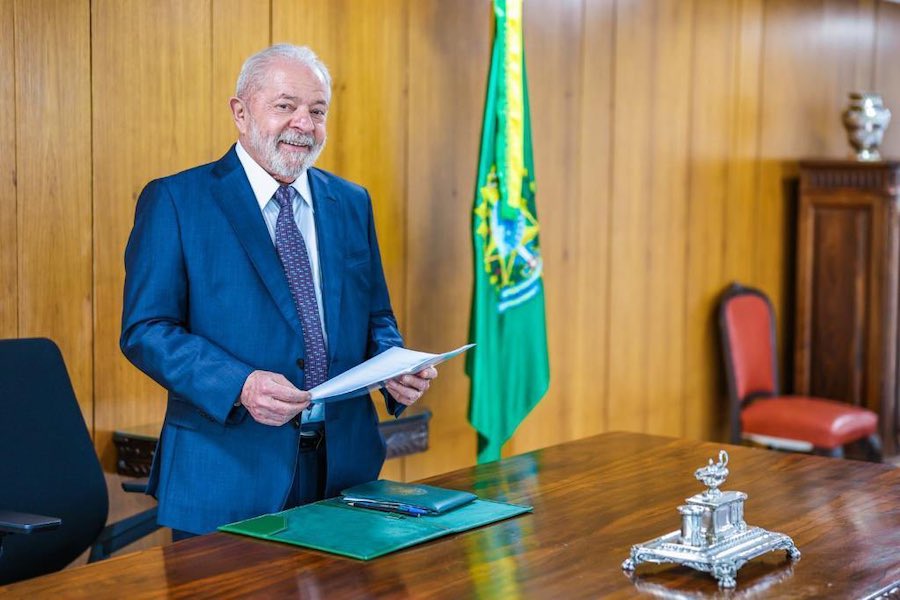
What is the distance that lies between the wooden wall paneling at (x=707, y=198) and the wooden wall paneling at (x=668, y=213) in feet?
0.22

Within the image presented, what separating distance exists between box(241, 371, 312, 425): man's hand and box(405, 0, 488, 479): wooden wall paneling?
2.10m

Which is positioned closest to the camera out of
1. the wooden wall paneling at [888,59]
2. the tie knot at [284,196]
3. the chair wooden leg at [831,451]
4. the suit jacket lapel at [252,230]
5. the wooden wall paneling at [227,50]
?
the suit jacket lapel at [252,230]

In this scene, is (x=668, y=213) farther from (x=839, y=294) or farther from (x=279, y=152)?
(x=279, y=152)

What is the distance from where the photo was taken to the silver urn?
621cm

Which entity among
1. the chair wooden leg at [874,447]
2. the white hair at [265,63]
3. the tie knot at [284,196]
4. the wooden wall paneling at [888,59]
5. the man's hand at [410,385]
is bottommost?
the chair wooden leg at [874,447]

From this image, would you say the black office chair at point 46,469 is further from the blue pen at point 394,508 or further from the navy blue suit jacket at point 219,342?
the blue pen at point 394,508

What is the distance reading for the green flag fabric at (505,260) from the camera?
4.29 metres

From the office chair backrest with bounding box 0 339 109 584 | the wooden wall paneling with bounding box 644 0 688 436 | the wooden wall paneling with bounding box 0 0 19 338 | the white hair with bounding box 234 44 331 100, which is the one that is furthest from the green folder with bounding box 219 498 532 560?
the wooden wall paneling with bounding box 644 0 688 436

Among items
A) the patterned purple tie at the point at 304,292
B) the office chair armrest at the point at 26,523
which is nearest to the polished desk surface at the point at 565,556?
the patterned purple tie at the point at 304,292

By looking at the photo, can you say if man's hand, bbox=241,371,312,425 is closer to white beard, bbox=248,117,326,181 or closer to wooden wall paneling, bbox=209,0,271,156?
white beard, bbox=248,117,326,181

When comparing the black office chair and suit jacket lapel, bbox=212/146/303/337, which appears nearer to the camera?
suit jacket lapel, bbox=212/146/303/337

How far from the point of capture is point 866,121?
245 inches

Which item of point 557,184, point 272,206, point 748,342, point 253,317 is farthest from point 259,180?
point 748,342

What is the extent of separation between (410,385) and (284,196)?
0.50m
